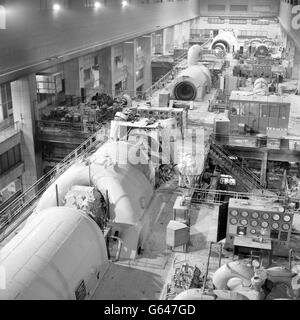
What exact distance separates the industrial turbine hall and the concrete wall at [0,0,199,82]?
0.10 m

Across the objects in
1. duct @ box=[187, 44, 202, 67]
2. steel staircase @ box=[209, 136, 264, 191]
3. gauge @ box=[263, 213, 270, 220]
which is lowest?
steel staircase @ box=[209, 136, 264, 191]

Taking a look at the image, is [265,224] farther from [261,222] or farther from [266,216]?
[266,216]

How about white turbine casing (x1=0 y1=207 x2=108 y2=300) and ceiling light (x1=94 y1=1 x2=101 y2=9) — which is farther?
ceiling light (x1=94 y1=1 x2=101 y2=9)

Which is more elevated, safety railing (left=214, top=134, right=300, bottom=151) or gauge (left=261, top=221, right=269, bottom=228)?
gauge (left=261, top=221, right=269, bottom=228)

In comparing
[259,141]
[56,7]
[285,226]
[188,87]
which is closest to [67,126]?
[56,7]

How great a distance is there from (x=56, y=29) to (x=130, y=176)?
44.4 ft

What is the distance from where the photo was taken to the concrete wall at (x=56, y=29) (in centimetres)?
2014

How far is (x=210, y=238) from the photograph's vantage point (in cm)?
1406

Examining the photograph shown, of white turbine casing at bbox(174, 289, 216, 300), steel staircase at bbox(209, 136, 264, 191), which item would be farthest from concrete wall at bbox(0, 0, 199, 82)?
white turbine casing at bbox(174, 289, 216, 300)

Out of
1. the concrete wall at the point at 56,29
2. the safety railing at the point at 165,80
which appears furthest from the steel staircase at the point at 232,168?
the safety railing at the point at 165,80

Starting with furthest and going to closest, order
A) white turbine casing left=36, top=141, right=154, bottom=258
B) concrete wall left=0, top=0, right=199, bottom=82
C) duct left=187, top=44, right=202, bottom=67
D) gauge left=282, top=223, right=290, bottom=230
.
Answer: duct left=187, top=44, right=202, bottom=67 < concrete wall left=0, top=0, right=199, bottom=82 < white turbine casing left=36, top=141, right=154, bottom=258 < gauge left=282, top=223, right=290, bottom=230

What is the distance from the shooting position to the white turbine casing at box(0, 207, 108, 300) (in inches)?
375

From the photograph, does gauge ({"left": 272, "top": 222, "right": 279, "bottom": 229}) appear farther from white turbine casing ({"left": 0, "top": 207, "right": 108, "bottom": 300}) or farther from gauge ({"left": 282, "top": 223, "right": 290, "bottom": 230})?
white turbine casing ({"left": 0, "top": 207, "right": 108, "bottom": 300})

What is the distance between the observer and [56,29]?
24.8 meters
